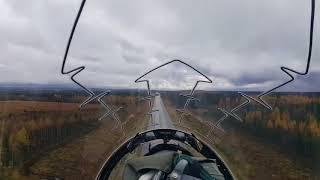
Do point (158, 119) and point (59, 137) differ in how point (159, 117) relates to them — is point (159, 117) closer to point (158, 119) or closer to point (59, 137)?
point (158, 119)

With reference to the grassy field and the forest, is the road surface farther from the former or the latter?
the forest

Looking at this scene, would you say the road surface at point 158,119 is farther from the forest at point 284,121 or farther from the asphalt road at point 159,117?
the forest at point 284,121

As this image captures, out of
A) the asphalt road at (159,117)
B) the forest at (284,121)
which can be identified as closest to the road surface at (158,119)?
the asphalt road at (159,117)

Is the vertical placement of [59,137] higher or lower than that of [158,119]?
lower

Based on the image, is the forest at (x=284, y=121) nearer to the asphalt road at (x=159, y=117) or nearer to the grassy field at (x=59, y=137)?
the asphalt road at (x=159, y=117)

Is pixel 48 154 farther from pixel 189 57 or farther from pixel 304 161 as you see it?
pixel 304 161

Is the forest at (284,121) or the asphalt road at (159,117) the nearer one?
the forest at (284,121)

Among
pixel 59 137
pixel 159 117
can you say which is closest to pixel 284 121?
pixel 159 117

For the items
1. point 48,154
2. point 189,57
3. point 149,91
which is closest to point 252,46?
point 189,57
